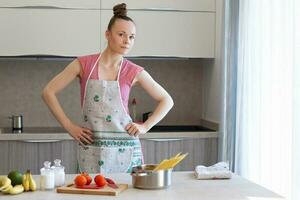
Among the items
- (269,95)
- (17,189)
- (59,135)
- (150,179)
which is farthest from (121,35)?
(59,135)

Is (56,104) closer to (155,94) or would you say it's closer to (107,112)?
(107,112)

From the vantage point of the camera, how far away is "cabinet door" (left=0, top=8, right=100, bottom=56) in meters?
3.85

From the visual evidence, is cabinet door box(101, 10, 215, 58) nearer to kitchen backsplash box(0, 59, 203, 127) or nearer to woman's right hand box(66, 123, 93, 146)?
kitchen backsplash box(0, 59, 203, 127)

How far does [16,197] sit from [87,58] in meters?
0.86

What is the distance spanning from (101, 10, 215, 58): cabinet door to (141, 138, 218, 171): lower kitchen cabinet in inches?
25.3

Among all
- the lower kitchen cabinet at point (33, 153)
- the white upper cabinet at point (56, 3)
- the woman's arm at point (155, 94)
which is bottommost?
the lower kitchen cabinet at point (33, 153)

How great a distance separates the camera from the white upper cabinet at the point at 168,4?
12.9 feet

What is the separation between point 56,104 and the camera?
Answer: 8.64 ft

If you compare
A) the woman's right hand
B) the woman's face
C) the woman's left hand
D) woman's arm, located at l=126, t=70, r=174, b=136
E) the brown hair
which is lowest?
the woman's right hand

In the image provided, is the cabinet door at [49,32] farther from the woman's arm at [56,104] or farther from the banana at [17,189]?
the banana at [17,189]

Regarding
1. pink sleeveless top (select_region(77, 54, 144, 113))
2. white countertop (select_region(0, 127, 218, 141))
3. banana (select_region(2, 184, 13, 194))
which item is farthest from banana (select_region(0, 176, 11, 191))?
white countertop (select_region(0, 127, 218, 141))

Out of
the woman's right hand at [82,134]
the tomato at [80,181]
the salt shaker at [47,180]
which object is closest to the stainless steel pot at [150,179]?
the tomato at [80,181]

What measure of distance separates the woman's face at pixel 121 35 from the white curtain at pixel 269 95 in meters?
0.81

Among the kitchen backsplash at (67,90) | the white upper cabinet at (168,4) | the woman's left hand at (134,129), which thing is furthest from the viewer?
the kitchen backsplash at (67,90)
